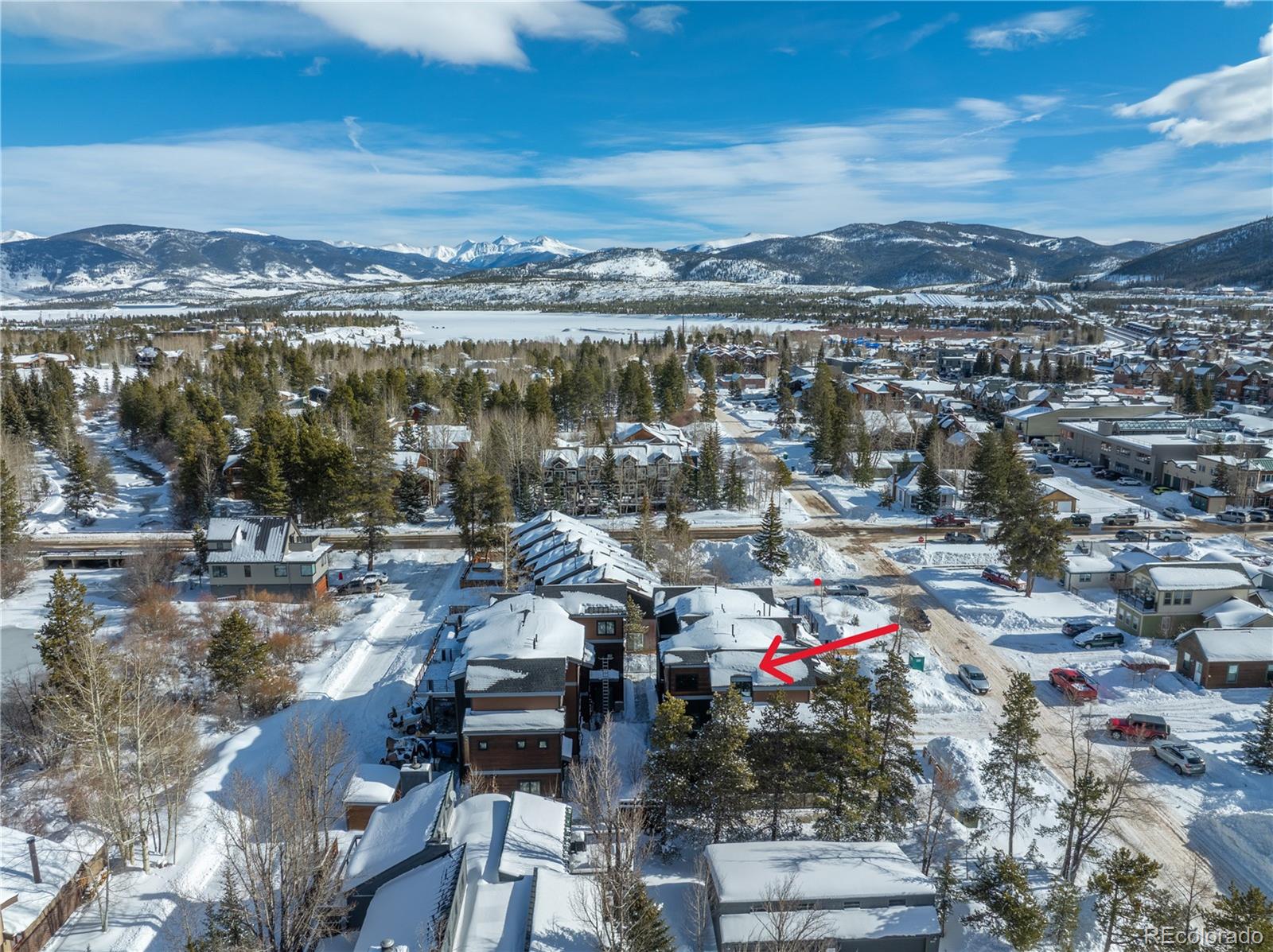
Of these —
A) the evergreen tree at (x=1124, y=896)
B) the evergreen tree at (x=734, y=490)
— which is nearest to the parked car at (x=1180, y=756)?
the evergreen tree at (x=1124, y=896)

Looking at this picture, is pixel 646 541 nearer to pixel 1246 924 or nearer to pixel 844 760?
pixel 844 760

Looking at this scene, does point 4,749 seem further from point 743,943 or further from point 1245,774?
point 1245,774

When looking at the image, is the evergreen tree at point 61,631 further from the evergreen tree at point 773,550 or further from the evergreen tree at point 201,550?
the evergreen tree at point 773,550

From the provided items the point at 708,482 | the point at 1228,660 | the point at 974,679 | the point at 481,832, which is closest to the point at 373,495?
the point at 708,482

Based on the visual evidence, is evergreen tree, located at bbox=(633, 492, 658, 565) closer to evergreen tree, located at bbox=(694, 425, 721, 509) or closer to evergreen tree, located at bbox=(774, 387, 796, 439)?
evergreen tree, located at bbox=(694, 425, 721, 509)

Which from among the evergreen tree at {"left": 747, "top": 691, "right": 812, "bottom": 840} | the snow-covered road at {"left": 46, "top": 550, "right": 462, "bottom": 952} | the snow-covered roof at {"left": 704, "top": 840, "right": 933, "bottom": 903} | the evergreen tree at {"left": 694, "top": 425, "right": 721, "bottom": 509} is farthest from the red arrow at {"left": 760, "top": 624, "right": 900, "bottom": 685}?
the evergreen tree at {"left": 694, "top": 425, "right": 721, "bottom": 509}

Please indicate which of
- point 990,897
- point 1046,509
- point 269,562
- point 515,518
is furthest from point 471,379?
point 990,897
